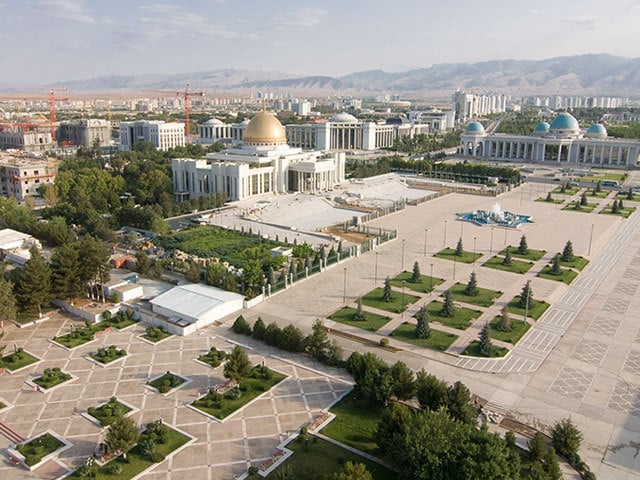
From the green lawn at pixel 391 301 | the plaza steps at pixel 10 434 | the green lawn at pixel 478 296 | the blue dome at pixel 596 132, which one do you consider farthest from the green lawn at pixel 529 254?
the blue dome at pixel 596 132

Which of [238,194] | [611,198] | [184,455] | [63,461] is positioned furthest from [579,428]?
[611,198]

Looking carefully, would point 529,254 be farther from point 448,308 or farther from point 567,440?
point 567,440

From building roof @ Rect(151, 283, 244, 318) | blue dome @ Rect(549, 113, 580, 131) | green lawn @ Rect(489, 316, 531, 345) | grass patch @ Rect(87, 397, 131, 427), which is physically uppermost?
blue dome @ Rect(549, 113, 580, 131)

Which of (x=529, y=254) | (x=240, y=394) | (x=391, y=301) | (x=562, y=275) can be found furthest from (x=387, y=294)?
(x=529, y=254)

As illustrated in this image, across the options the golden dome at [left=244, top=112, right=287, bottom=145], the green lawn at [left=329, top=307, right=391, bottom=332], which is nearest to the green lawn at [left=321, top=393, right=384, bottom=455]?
the green lawn at [left=329, top=307, right=391, bottom=332]

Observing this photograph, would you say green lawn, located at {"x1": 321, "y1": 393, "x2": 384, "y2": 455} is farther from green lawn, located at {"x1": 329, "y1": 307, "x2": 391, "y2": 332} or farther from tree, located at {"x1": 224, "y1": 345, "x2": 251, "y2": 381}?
green lawn, located at {"x1": 329, "y1": 307, "x2": 391, "y2": 332}

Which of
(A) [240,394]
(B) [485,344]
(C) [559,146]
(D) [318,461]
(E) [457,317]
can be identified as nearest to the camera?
(D) [318,461]

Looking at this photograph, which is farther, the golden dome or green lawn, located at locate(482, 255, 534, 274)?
the golden dome
